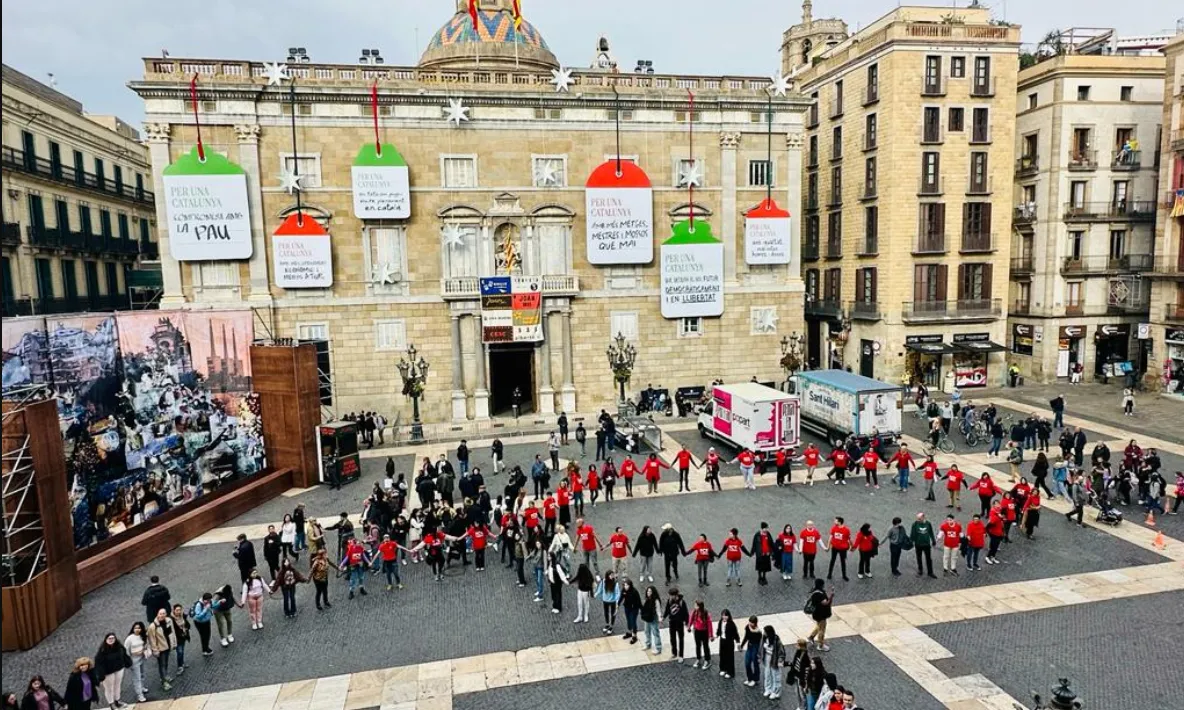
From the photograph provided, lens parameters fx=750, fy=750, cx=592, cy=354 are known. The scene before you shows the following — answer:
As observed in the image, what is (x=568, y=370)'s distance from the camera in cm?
3759

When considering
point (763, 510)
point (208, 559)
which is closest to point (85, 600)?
point (208, 559)

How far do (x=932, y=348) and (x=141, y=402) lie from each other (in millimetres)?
36019

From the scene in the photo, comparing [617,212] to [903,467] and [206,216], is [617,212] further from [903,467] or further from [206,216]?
[903,467]

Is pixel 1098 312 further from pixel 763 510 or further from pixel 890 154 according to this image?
pixel 763 510

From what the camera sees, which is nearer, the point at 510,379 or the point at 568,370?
the point at 568,370

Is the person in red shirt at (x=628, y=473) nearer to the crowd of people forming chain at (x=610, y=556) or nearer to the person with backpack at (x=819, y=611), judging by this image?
the crowd of people forming chain at (x=610, y=556)

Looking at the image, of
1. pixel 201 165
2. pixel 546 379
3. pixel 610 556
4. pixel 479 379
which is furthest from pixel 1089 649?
pixel 201 165

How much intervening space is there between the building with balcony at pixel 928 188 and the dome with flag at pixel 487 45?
58.2 feet

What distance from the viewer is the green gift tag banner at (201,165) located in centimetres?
3228

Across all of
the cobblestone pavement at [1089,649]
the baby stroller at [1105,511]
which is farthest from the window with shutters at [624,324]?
the cobblestone pavement at [1089,649]

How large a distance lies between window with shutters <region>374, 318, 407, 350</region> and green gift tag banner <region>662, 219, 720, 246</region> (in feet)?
44.1

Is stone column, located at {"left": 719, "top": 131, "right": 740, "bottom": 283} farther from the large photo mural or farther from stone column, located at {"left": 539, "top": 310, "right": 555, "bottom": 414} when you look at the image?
the large photo mural

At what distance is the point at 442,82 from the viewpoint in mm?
35312

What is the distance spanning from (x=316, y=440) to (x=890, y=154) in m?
31.1
